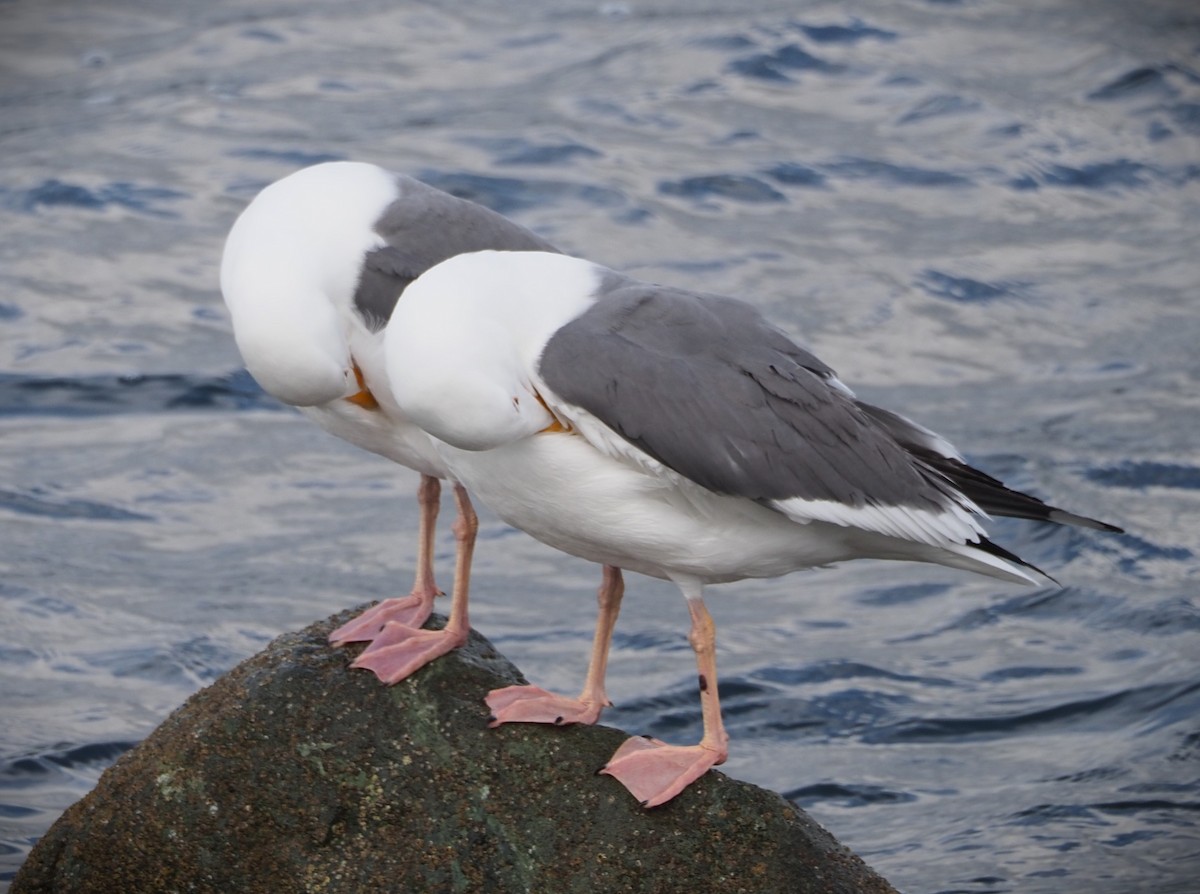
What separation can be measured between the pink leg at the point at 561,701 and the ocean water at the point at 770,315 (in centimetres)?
295

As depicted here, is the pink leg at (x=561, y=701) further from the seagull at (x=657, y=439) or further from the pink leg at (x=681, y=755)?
the pink leg at (x=681, y=755)

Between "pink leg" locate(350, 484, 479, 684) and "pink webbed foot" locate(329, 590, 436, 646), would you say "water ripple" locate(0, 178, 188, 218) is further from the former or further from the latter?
"pink leg" locate(350, 484, 479, 684)

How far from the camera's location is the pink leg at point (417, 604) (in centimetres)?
632

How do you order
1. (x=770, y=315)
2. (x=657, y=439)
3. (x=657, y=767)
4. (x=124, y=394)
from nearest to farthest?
(x=657, y=439) → (x=657, y=767) → (x=124, y=394) → (x=770, y=315)

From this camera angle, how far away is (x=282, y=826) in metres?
5.92

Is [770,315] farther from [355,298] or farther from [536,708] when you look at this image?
[536,708]

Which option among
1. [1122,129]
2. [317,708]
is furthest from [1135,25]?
[317,708]

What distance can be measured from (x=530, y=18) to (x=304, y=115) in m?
3.26

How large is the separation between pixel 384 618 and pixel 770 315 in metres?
8.24

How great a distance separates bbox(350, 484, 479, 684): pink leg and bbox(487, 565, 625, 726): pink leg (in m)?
0.28

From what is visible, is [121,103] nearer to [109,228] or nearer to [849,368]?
[109,228]

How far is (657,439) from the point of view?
5.35 m

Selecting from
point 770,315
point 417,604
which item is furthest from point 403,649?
point 770,315

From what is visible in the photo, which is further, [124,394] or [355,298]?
[124,394]
